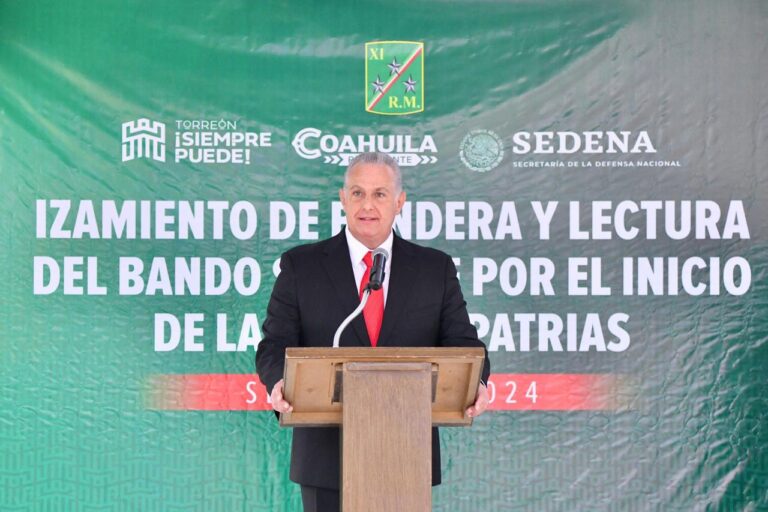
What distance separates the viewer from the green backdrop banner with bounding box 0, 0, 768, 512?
3992 mm

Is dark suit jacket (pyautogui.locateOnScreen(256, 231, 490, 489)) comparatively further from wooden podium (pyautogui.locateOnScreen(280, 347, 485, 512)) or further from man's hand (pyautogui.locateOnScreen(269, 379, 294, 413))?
wooden podium (pyautogui.locateOnScreen(280, 347, 485, 512))

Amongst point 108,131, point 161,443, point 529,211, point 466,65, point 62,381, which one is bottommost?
point 161,443

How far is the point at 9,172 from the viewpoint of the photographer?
13.1ft

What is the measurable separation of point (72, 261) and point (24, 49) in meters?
0.90

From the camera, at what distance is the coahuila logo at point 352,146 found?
4016mm

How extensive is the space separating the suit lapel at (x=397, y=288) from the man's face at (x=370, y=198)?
0.09m

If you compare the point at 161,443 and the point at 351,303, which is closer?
the point at 351,303

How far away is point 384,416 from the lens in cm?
210

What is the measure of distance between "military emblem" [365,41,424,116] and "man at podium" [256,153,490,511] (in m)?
1.42

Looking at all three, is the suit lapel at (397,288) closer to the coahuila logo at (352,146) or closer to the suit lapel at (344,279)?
the suit lapel at (344,279)

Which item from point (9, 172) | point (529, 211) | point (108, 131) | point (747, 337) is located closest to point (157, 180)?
point (108, 131)

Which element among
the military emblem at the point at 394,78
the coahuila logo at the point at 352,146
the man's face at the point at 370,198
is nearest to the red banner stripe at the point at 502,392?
the coahuila logo at the point at 352,146

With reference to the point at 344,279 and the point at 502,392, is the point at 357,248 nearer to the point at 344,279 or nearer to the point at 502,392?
the point at 344,279

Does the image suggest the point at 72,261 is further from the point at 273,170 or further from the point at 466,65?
the point at 466,65
